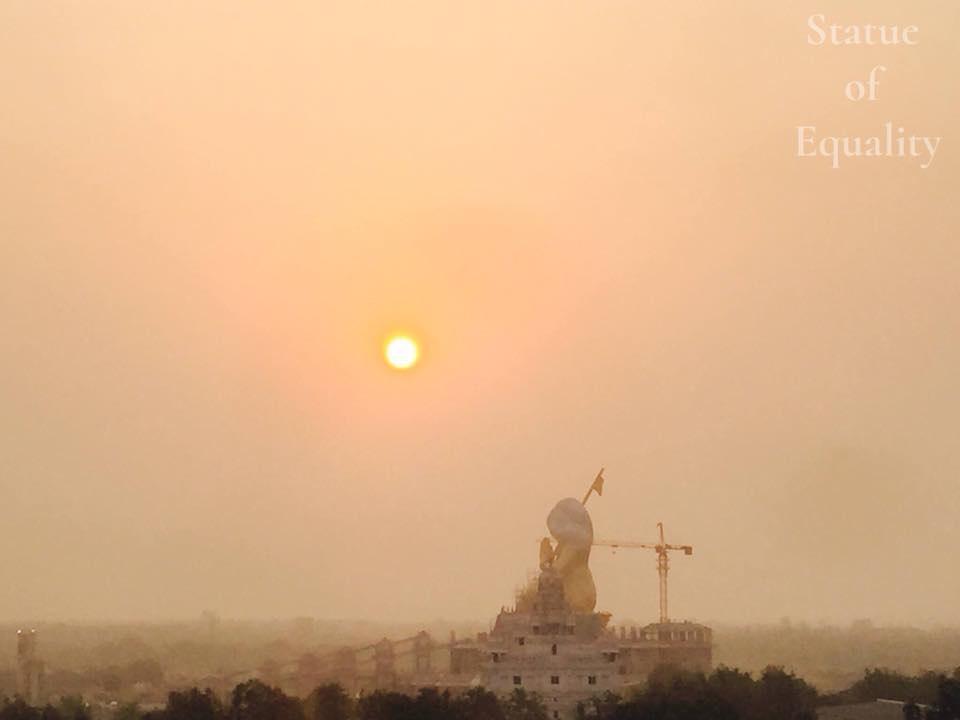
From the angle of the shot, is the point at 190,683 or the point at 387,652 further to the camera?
the point at 190,683

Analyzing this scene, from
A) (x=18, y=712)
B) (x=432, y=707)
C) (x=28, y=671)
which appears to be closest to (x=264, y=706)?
(x=432, y=707)

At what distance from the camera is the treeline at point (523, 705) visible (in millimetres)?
58438

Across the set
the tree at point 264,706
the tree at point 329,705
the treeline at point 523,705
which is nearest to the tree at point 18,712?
the treeline at point 523,705

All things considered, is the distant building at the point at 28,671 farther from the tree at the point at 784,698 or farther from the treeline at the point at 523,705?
the tree at the point at 784,698

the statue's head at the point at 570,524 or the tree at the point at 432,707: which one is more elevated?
the statue's head at the point at 570,524

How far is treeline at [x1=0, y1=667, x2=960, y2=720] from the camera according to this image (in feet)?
192

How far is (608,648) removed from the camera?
63.2 meters

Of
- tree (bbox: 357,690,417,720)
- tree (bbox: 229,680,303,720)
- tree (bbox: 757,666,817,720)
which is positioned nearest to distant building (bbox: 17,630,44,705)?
tree (bbox: 229,680,303,720)

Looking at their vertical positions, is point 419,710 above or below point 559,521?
below

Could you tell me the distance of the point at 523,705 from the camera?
196ft

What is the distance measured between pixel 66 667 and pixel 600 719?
77.0 metres

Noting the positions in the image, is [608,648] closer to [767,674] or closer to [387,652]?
[767,674]

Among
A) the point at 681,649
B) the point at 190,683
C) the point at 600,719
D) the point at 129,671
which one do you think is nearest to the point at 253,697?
the point at 600,719

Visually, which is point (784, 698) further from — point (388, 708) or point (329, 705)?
point (329, 705)
